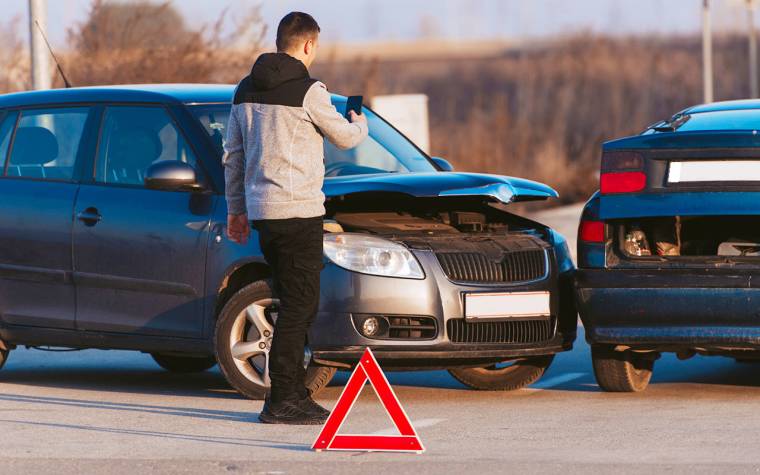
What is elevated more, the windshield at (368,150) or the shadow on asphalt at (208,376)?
the windshield at (368,150)

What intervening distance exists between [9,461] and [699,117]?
414 centimetres

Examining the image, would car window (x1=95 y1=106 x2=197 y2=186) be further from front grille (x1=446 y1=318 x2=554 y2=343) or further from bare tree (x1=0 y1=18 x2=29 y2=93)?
bare tree (x1=0 y1=18 x2=29 y2=93)

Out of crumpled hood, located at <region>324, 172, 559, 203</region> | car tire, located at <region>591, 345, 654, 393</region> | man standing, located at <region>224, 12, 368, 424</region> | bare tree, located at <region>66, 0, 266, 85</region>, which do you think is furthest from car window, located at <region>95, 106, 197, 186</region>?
bare tree, located at <region>66, 0, 266, 85</region>

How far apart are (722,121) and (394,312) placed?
6.64 ft

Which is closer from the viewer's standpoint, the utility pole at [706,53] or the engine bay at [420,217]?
the engine bay at [420,217]

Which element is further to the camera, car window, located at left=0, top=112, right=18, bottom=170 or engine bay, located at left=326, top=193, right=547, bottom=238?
car window, located at left=0, top=112, right=18, bottom=170

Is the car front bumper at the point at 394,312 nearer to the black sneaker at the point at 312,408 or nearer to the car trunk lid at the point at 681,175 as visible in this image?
the black sneaker at the point at 312,408

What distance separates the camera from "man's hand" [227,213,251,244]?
778 centimetres

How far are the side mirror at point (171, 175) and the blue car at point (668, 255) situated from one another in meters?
2.05

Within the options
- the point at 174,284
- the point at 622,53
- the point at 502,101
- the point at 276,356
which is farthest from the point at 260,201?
the point at 622,53

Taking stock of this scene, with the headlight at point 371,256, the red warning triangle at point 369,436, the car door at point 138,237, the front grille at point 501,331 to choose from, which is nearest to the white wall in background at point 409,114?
the car door at point 138,237

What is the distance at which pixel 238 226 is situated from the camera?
307 inches

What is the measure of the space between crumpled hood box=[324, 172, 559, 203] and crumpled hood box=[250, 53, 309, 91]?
1.01 metres

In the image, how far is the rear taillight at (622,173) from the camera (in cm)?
845
